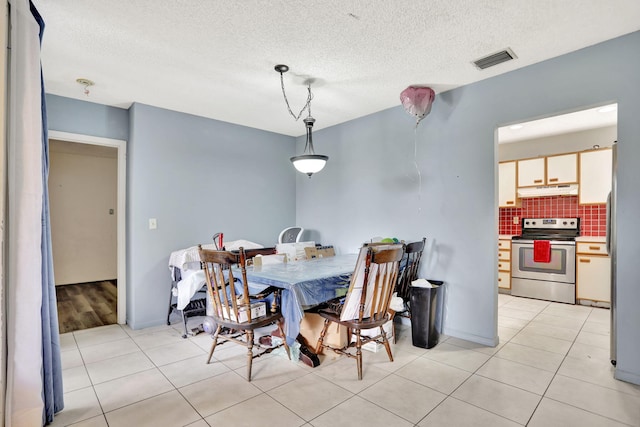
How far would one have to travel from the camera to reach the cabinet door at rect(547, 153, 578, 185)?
4.54 metres

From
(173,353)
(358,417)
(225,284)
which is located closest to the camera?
(358,417)

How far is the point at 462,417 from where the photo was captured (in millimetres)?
1930

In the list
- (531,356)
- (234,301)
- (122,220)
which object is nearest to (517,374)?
(531,356)

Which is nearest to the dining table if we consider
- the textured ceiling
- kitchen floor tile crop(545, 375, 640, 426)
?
kitchen floor tile crop(545, 375, 640, 426)

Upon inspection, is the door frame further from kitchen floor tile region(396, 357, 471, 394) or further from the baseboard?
the baseboard

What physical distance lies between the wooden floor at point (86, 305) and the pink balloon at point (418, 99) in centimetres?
395

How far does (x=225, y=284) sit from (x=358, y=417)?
4.13 feet

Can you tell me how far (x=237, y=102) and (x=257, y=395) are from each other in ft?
9.15

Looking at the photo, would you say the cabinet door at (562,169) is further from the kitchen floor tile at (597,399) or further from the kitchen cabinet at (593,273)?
the kitchen floor tile at (597,399)

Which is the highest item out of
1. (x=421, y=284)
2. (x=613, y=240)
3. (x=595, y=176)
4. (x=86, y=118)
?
(x=86, y=118)

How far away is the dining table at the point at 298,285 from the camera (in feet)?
7.71

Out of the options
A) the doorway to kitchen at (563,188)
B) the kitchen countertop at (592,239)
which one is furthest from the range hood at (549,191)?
the kitchen countertop at (592,239)

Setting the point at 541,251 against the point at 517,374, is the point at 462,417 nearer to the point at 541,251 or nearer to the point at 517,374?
the point at 517,374

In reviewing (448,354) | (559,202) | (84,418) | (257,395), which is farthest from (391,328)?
(559,202)
